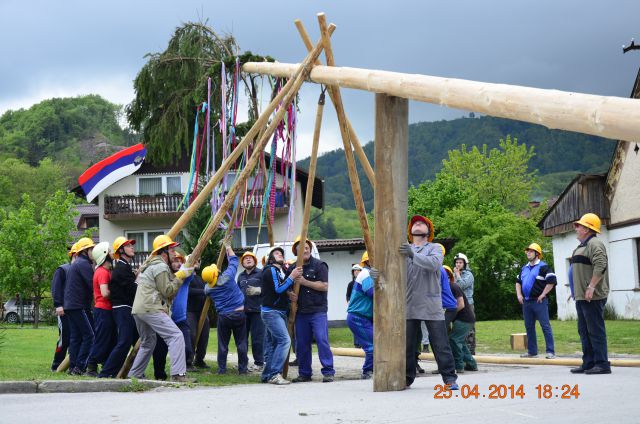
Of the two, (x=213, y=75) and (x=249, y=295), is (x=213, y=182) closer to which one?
(x=249, y=295)

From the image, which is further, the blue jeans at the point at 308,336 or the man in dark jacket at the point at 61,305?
the man in dark jacket at the point at 61,305

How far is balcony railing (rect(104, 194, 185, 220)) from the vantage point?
1813 inches

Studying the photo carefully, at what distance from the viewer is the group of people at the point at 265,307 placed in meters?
10.2

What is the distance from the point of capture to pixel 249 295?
14.7 m

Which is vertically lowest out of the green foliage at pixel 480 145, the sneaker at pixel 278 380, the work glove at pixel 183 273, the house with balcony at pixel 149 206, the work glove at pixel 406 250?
the sneaker at pixel 278 380

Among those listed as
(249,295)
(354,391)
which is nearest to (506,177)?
(249,295)

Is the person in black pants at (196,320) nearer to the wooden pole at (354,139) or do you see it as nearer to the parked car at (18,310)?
the wooden pole at (354,139)

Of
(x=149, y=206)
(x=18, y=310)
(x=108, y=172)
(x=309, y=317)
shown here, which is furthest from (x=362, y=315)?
(x=18, y=310)

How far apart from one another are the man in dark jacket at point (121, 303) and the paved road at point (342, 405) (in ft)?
5.05

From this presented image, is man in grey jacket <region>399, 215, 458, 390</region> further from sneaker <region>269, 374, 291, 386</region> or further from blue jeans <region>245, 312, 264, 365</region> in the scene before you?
blue jeans <region>245, 312, 264, 365</region>

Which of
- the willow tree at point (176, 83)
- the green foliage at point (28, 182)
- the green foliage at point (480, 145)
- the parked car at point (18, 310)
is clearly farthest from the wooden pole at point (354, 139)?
the green foliage at point (480, 145)

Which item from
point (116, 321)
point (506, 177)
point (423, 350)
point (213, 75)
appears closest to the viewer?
point (116, 321)

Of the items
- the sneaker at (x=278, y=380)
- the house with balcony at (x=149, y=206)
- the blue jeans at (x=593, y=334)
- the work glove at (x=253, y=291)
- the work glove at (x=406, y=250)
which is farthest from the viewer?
the house with balcony at (x=149, y=206)

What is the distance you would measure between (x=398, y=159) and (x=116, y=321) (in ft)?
15.6
